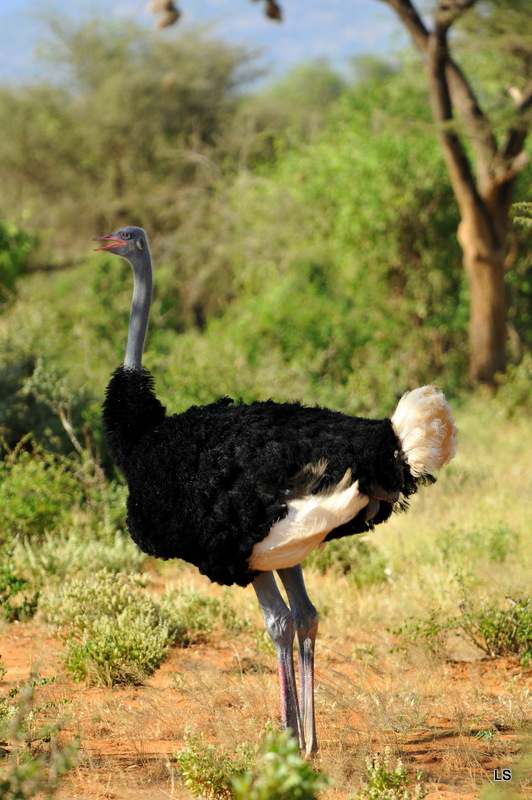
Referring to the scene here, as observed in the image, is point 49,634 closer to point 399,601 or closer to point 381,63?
point 399,601

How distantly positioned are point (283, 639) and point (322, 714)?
2.19 ft

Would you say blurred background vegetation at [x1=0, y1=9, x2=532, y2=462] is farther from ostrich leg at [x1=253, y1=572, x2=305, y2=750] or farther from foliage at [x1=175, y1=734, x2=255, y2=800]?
foliage at [x1=175, y1=734, x2=255, y2=800]

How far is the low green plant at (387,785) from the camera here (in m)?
2.97

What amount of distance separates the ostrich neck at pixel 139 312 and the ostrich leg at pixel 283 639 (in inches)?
39.1

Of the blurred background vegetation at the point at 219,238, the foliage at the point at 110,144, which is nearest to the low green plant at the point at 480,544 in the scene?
the blurred background vegetation at the point at 219,238

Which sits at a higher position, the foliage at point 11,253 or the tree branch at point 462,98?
the tree branch at point 462,98

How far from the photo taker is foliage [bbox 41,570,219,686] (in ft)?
14.0

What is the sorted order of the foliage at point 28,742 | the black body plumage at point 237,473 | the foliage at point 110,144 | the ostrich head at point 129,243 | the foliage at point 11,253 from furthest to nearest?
1. the foliage at point 110,144
2. the foliage at point 11,253
3. the ostrich head at point 129,243
4. the black body plumage at point 237,473
5. the foliage at point 28,742

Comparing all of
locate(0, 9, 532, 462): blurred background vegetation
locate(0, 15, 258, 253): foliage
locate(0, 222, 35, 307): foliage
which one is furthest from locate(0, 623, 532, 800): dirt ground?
locate(0, 15, 258, 253): foliage

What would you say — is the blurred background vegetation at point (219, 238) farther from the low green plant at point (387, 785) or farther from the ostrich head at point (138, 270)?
the low green plant at point (387, 785)

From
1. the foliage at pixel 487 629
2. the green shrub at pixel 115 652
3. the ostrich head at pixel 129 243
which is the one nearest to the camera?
the ostrich head at pixel 129 243

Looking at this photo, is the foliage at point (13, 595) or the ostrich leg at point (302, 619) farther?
the foliage at point (13, 595)

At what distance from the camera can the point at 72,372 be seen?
8516 millimetres

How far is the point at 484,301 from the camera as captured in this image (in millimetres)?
11391
